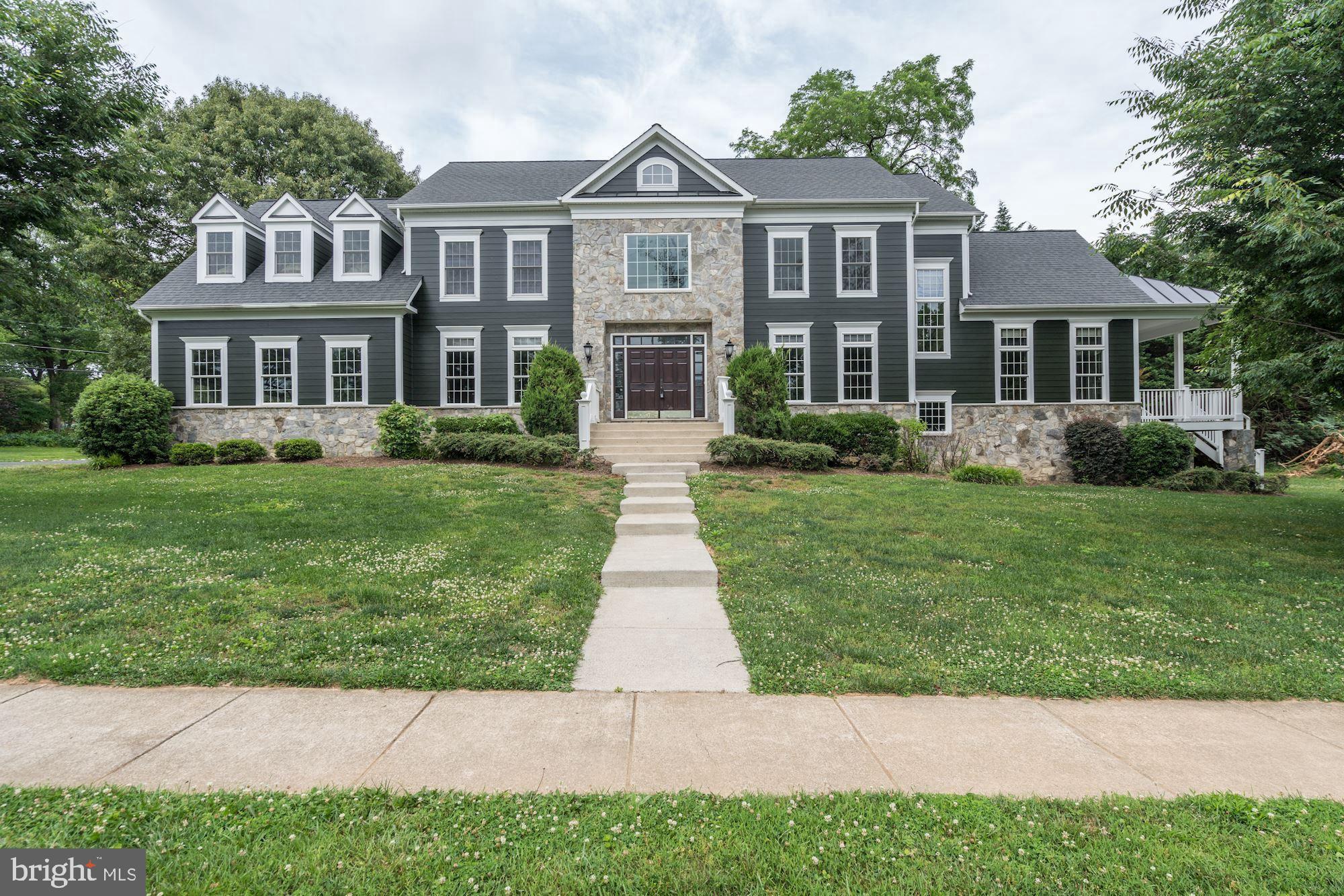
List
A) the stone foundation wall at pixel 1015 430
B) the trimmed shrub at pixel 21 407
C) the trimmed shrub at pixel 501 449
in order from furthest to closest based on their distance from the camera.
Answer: the trimmed shrub at pixel 21 407 < the stone foundation wall at pixel 1015 430 < the trimmed shrub at pixel 501 449

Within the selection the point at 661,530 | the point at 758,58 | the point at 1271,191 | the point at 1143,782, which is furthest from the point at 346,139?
the point at 1143,782

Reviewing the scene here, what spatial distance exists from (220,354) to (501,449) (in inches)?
404

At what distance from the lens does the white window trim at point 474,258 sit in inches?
674

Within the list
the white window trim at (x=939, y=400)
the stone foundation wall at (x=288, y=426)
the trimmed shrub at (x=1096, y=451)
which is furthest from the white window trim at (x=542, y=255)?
the trimmed shrub at (x=1096, y=451)

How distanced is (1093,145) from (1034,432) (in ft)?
32.3

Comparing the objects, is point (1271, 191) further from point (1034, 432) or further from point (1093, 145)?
A: point (1034, 432)

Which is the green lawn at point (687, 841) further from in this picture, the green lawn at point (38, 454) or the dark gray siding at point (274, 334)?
the green lawn at point (38, 454)

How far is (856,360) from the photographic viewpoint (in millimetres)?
17062

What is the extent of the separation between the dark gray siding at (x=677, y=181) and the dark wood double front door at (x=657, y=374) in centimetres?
443

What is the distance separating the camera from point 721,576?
6102 millimetres

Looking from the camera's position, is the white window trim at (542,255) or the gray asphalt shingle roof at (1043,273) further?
the gray asphalt shingle roof at (1043,273)

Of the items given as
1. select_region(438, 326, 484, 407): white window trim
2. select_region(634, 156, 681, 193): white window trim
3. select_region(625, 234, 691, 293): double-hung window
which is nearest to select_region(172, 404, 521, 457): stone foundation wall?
select_region(438, 326, 484, 407): white window trim

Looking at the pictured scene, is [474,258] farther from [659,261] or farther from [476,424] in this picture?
[476,424]

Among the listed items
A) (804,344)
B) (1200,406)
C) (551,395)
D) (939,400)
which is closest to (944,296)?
(939,400)
